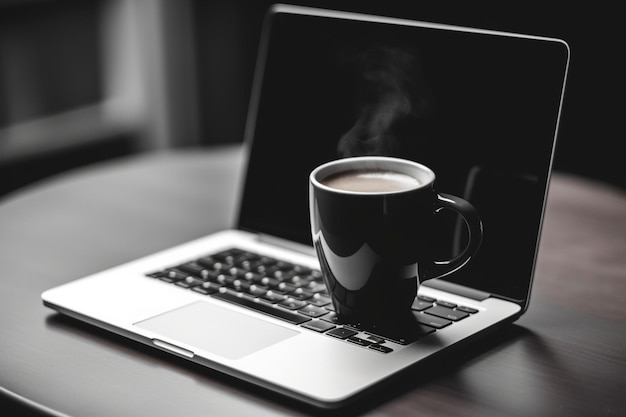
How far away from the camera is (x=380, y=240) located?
75 cm

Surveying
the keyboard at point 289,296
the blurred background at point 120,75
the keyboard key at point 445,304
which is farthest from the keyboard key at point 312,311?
the blurred background at point 120,75

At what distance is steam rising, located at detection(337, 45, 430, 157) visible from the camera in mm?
904

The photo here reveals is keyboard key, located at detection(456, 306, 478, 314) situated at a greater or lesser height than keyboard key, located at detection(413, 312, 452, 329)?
greater

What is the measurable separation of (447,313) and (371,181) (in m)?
0.14

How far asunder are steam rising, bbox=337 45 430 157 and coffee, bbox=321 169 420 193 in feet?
0.32

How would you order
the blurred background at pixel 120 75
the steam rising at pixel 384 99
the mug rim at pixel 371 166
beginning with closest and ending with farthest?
the mug rim at pixel 371 166
the steam rising at pixel 384 99
the blurred background at pixel 120 75

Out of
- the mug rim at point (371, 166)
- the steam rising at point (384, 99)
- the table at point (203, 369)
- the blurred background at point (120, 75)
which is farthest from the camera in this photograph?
the blurred background at point (120, 75)

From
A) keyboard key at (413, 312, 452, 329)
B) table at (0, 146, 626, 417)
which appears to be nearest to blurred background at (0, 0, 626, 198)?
table at (0, 146, 626, 417)

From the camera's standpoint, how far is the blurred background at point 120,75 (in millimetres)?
2574

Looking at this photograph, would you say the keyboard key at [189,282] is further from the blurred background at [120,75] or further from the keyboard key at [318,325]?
the blurred background at [120,75]

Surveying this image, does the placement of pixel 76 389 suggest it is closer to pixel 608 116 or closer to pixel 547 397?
pixel 547 397

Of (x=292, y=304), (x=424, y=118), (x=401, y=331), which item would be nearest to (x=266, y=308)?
(x=292, y=304)

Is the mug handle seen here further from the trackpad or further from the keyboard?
the trackpad

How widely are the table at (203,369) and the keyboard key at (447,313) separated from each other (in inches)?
1.3
